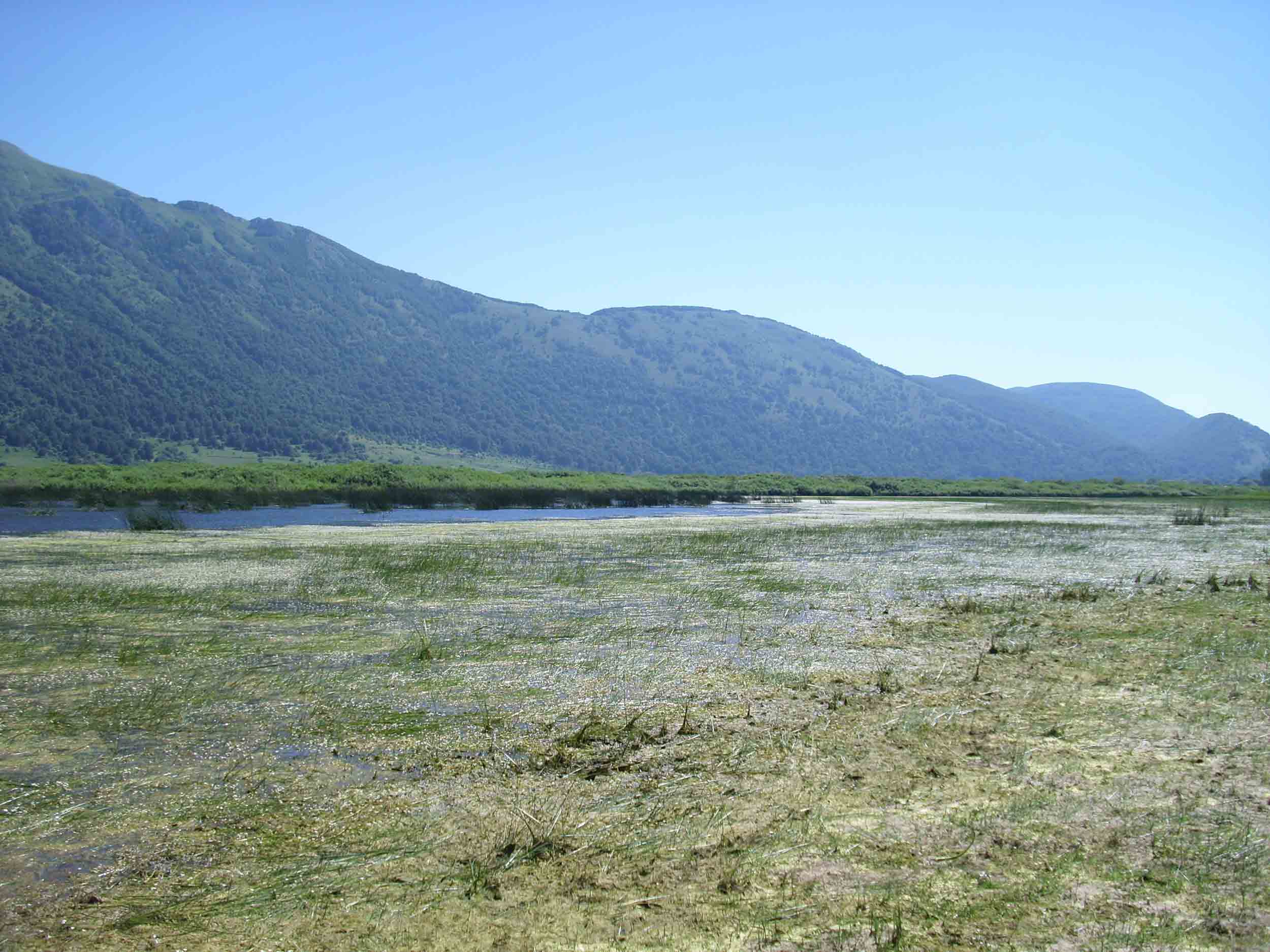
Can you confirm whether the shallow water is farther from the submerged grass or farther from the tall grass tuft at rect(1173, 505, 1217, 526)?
the tall grass tuft at rect(1173, 505, 1217, 526)

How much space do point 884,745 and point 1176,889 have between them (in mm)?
3063

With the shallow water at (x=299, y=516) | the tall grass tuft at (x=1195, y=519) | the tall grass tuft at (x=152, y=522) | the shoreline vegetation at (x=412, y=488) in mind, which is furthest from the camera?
the shoreline vegetation at (x=412, y=488)

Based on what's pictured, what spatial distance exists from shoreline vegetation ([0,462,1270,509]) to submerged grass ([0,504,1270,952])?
3532 cm

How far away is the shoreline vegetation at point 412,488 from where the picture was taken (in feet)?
159

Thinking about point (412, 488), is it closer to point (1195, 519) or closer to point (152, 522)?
point (152, 522)

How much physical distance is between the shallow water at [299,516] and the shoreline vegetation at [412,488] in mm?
1333

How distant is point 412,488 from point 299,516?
14978mm

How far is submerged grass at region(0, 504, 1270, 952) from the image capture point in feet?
16.4

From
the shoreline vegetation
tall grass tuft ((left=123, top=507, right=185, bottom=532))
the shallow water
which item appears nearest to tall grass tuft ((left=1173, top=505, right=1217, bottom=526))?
the shallow water

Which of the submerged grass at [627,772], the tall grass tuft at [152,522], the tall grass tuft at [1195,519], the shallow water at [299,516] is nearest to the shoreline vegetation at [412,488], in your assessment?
the shallow water at [299,516]

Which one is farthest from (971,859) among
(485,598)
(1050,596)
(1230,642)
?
(1050,596)

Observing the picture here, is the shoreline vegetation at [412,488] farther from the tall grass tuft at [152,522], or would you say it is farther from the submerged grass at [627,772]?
the submerged grass at [627,772]

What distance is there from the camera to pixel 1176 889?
5176 millimetres

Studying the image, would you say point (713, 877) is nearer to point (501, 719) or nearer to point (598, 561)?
point (501, 719)
